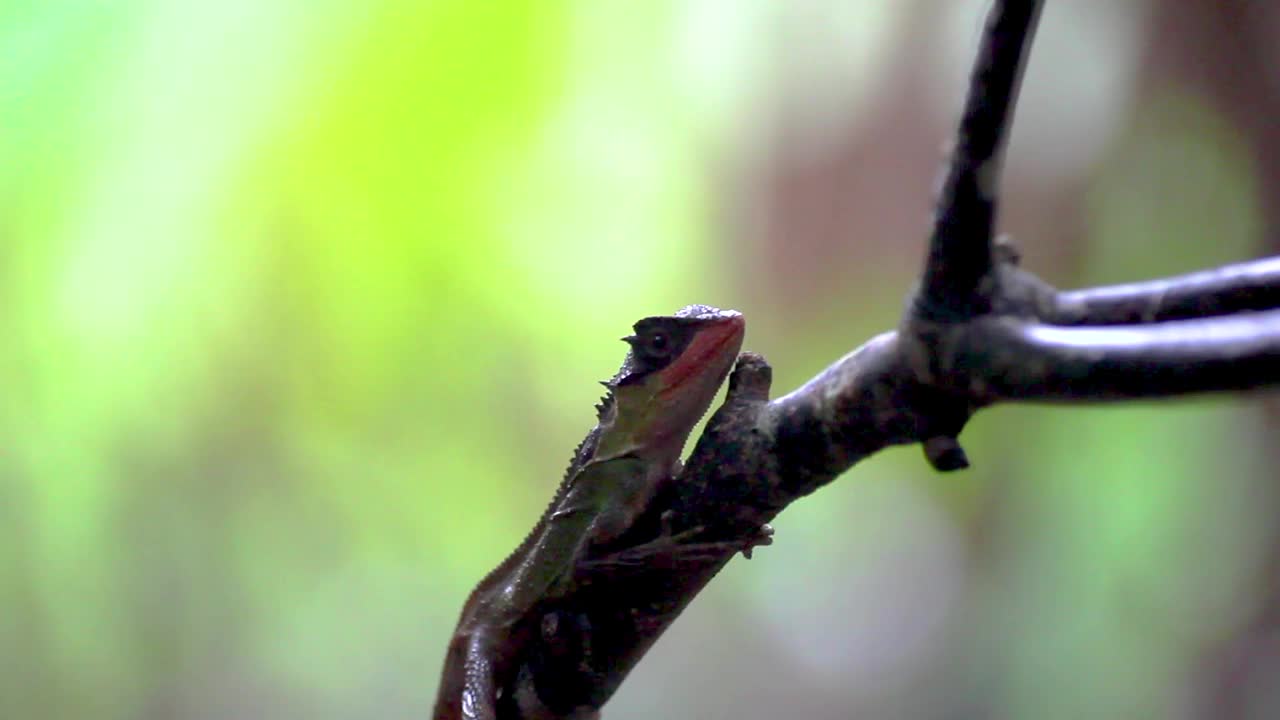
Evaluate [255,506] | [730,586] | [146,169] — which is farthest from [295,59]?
[730,586]

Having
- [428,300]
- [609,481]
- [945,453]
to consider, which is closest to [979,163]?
[945,453]

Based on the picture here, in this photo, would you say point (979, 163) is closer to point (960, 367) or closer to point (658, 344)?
point (960, 367)

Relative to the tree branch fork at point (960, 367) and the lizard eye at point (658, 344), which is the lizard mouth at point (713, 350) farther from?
the tree branch fork at point (960, 367)

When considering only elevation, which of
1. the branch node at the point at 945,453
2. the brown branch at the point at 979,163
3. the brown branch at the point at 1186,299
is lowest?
the branch node at the point at 945,453

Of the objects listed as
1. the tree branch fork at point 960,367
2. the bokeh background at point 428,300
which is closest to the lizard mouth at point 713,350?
the tree branch fork at point 960,367

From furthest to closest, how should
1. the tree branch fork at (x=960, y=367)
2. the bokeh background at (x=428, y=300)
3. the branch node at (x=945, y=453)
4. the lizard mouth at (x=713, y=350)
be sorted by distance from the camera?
the bokeh background at (x=428, y=300)
the lizard mouth at (x=713, y=350)
the branch node at (x=945, y=453)
the tree branch fork at (x=960, y=367)

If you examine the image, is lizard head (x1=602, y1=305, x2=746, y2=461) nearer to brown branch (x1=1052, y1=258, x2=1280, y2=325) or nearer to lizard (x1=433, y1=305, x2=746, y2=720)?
lizard (x1=433, y1=305, x2=746, y2=720)

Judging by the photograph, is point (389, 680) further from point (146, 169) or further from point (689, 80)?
point (689, 80)

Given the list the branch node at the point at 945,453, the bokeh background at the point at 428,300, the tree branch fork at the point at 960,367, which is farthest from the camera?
the bokeh background at the point at 428,300
